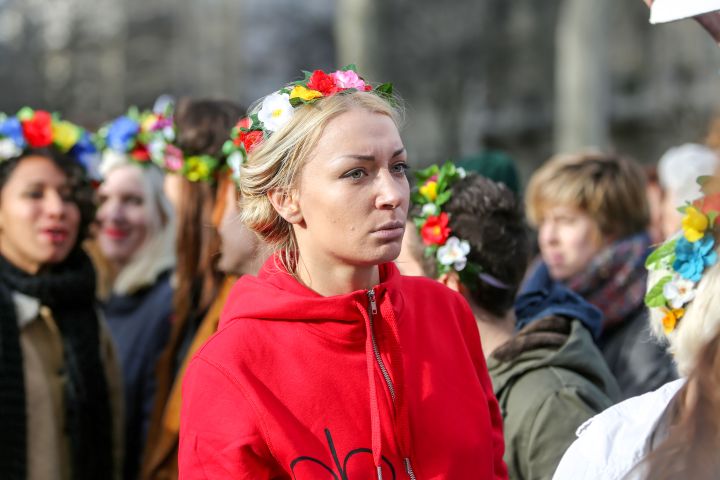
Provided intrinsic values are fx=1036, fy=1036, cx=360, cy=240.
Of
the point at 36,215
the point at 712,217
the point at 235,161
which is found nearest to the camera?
the point at 712,217

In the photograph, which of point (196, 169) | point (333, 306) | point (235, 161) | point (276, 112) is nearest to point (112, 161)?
point (196, 169)

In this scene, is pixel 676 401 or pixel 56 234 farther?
pixel 56 234

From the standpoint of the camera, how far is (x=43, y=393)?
14.0 feet

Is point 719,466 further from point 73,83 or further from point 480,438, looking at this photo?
point 73,83

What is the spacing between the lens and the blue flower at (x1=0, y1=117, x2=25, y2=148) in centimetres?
462

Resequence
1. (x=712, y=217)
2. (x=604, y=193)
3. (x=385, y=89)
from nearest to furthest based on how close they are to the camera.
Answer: (x=385, y=89) < (x=712, y=217) < (x=604, y=193)

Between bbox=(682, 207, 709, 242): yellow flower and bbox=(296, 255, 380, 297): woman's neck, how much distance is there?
1.05m

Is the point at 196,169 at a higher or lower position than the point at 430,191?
higher

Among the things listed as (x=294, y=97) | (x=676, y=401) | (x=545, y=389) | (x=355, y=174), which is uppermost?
(x=294, y=97)

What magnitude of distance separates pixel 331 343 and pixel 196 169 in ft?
7.43

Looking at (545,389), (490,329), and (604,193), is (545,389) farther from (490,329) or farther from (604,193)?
(604,193)

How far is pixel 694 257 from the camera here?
317 cm

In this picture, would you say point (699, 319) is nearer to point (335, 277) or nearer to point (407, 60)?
point (335, 277)

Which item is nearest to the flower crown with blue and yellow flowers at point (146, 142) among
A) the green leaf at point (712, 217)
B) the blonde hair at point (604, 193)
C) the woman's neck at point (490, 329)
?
the woman's neck at point (490, 329)
